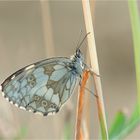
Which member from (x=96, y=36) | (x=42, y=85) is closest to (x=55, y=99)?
(x=42, y=85)

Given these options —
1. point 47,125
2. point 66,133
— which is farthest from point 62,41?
point 66,133

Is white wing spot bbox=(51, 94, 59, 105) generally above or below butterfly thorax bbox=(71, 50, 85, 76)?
below

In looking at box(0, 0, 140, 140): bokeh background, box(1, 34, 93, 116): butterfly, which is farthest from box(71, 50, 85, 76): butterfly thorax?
box(0, 0, 140, 140): bokeh background

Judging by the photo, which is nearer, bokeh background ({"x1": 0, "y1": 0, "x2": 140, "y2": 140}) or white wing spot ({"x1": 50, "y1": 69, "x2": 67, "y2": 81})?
white wing spot ({"x1": 50, "y1": 69, "x2": 67, "y2": 81})

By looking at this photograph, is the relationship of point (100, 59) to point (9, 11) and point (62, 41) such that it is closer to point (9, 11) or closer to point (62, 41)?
point (62, 41)

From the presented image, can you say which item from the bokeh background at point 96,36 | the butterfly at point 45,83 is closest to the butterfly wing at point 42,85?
the butterfly at point 45,83

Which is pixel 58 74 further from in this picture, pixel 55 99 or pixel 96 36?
pixel 96 36

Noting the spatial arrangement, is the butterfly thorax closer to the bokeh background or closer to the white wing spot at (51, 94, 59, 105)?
the white wing spot at (51, 94, 59, 105)
